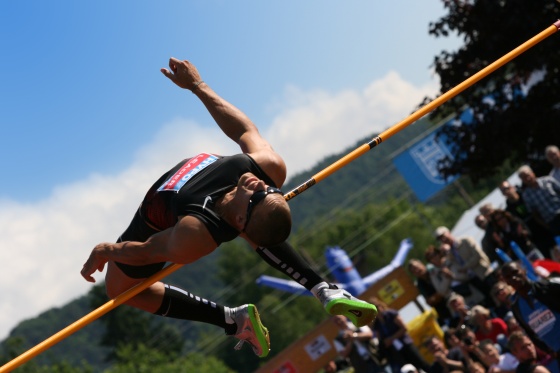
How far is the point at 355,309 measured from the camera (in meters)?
5.27

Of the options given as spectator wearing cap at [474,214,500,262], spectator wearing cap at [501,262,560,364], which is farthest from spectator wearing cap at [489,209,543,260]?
spectator wearing cap at [501,262,560,364]

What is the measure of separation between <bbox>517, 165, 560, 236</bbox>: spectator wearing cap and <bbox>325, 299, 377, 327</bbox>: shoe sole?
454 centimetres

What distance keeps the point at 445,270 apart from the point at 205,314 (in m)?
4.36

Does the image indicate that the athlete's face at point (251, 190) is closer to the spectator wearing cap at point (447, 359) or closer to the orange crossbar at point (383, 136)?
the orange crossbar at point (383, 136)

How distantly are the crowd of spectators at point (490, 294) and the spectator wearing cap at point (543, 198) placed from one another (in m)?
0.01

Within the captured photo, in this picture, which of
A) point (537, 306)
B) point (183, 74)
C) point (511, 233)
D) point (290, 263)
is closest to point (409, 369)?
point (537, 306)

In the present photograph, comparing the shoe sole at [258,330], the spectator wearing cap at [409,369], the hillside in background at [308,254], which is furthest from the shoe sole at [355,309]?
the hillside in background at [308,254]

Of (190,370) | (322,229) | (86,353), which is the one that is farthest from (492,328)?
(86,353)

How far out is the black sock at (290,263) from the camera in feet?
17.5

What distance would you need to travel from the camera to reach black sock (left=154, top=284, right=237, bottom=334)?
569 centimetres

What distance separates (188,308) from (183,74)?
152 cm

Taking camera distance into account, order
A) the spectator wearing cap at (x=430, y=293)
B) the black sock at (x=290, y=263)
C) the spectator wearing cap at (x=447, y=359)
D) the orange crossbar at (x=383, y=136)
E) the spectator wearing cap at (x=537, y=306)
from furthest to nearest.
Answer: the spectator wearing cap at (x=430, y=293), the spectator wearing cap at (x=447, y=359), the spectator wearing cap at (x=537, y=306), the orange crossbar at (x=383, y=136), the black sock at (x=290, y=263)

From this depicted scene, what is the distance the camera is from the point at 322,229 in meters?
85.9

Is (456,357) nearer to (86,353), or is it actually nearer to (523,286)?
(523,286)
